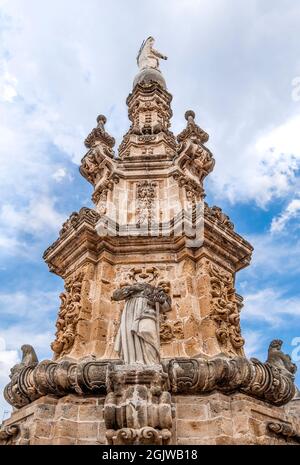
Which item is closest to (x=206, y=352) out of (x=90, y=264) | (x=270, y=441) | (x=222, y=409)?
(x=222, y=409)

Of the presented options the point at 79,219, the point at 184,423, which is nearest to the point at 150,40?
the point at 79,219

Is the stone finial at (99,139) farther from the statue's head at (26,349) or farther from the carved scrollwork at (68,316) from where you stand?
the statue's head at (26,349)

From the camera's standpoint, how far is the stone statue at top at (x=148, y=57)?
16453mm

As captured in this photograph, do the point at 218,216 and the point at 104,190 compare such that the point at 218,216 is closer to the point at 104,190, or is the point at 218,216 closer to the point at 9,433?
the point at 104,190

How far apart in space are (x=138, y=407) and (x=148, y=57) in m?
14.4

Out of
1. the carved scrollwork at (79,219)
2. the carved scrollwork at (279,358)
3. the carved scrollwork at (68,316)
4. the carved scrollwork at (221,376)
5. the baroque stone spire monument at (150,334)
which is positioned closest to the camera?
the baroque stone spire monument at (150,334)

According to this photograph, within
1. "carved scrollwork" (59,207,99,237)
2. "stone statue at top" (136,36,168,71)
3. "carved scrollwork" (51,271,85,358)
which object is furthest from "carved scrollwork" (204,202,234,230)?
"stone statue at top" (136,36,168,71)

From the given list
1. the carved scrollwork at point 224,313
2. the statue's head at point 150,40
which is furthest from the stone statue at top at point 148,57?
the carved scrollwork at point 224,313

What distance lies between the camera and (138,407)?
529 cm

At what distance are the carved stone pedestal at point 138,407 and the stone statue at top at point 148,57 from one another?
12.8m

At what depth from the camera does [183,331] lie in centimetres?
718

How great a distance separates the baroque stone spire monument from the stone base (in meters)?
0.01

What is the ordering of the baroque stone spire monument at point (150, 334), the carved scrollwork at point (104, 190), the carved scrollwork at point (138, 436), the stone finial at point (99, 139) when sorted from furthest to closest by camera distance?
1. the stone finial at point (99, 139)
2. the carved scrollwork at point (104, 190)
3. the baroque stone spire monument at point (150, 334)
4. the carved scrollwork at point (138, 436)

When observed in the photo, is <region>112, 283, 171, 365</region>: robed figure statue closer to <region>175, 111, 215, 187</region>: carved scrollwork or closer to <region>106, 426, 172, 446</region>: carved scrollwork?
<region>106, 426, 172, 446</region>: carved scrollwork
